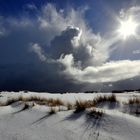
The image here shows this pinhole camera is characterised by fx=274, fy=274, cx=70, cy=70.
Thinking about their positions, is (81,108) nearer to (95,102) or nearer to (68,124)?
(68,124)

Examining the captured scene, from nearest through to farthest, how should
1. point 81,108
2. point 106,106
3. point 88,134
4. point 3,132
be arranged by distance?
1. point 88,134
2. point 3,132
3. point 81,108
4. point 106,106

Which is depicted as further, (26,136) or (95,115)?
(95,115)

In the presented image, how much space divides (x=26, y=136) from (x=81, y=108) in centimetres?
180

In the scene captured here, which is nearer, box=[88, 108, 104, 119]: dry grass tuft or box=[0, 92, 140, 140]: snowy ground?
box=[0, 92, 140, 140]: snowy ground

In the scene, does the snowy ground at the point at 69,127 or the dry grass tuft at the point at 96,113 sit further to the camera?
the dry grass tuft at the point at 96,113

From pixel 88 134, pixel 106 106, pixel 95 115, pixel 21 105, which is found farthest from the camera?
pixel 21 105

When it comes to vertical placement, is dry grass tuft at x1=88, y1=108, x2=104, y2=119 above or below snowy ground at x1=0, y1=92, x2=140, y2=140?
above

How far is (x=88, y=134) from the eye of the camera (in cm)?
508

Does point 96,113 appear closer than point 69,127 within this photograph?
No

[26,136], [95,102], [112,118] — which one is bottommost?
[26,136]

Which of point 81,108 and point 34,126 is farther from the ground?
point 81,108

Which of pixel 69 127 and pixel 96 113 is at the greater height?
pixel 96 113

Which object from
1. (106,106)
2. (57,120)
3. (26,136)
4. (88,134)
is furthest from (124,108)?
(26,136)

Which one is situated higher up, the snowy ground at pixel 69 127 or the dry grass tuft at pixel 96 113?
the dry grass tuft at pixel 96 113
